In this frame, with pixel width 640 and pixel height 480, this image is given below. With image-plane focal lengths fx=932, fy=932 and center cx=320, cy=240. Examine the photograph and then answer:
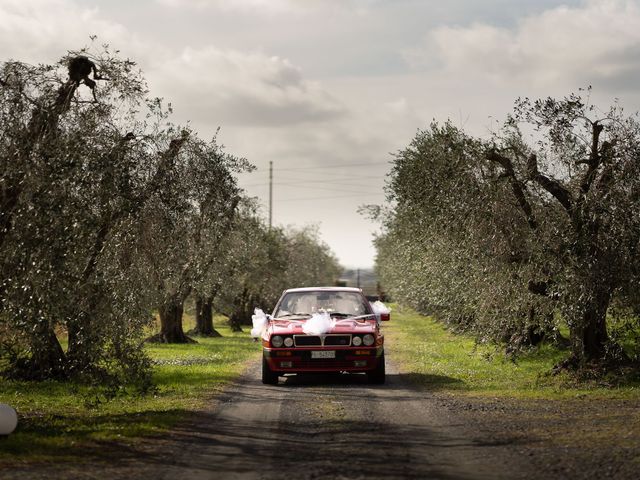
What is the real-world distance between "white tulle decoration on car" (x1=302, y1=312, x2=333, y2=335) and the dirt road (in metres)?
2.27

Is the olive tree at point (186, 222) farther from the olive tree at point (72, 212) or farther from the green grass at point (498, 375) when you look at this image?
the green grass at point (498, 375)

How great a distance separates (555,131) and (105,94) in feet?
28.0

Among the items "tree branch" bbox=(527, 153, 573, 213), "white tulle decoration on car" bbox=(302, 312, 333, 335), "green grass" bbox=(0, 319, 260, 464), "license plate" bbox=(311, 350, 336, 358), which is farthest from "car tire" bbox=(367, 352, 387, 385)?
"tree branch" bbox=(527, 153, 573, 213)

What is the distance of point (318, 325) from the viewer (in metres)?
17.8

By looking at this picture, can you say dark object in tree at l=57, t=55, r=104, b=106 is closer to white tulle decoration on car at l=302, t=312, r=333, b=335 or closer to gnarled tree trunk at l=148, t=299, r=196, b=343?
white tulle decoration on car at l=302, t=312, r=333, b=335

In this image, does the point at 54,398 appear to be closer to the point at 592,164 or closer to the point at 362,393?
the point at 362,393

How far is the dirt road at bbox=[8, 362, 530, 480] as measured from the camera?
8.94 meters

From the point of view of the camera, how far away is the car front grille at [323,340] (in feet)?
57.7

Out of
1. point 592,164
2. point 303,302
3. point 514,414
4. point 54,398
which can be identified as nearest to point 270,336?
point 303,302

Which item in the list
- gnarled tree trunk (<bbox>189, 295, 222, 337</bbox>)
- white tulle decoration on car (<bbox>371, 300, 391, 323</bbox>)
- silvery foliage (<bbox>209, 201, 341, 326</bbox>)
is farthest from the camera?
gnarled tree trunk (<bbox>189, 295, 222, 337</bbox>)

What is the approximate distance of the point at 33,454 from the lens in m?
10.4

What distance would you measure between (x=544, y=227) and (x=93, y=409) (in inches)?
344

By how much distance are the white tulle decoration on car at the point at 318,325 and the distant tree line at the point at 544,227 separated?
125 inches

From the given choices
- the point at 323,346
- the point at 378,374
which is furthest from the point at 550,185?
the point at 323,346
